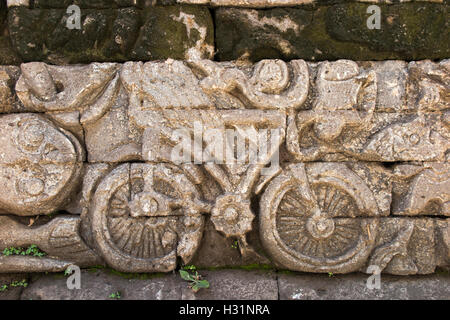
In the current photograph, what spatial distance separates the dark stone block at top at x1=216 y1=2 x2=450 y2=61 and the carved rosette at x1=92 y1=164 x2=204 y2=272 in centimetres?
114

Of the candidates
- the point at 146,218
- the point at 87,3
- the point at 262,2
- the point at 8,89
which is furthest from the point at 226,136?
the point at 8,89

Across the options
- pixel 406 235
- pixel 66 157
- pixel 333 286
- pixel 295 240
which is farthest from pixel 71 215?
pixel 406 235

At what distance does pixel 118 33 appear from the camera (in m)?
2.98

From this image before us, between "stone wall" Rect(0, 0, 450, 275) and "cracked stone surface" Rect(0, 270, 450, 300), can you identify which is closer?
"cracked stone surface" Rect(0, 270, 450, 300)

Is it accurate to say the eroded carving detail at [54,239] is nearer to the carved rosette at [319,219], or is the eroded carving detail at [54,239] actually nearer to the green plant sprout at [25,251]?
the green plant sprout at [25,251]

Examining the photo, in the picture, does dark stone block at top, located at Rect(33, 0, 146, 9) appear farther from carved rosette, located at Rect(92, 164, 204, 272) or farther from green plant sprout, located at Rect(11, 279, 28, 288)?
green plant sprout, located at Rect(11, 279, 28, 288)

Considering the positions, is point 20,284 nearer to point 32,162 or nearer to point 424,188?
point 32,162

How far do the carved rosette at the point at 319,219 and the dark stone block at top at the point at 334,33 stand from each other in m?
0.97

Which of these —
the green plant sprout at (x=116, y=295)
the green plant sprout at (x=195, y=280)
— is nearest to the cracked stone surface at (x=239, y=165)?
the green plant sprout at (x=195, y=280)

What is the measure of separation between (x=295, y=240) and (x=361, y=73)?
4.73 feet

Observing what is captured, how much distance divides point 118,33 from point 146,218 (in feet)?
4.96

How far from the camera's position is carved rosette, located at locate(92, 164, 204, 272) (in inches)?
114

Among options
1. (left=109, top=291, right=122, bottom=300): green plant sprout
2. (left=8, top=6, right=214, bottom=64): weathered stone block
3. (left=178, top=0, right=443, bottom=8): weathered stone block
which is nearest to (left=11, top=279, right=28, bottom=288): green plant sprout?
(left=109, top=291, right=122, bottom=300): green plant sprout

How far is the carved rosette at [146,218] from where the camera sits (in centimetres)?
289
